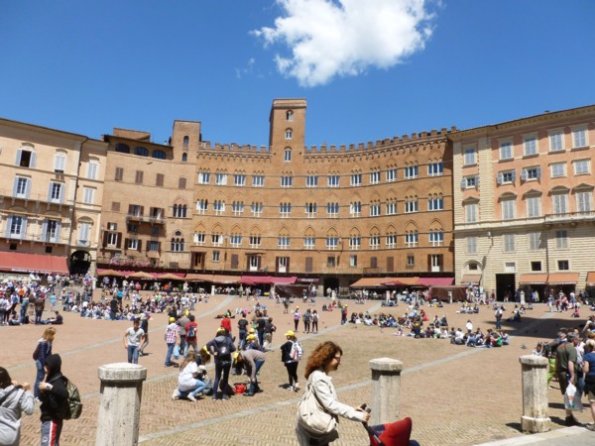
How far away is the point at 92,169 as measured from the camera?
5569 cm

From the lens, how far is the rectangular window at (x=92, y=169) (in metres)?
55.4

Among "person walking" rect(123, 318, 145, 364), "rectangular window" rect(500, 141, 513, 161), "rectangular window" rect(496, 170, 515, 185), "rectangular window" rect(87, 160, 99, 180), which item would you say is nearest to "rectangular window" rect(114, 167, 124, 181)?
"rectangular window" rect(87, 160, 99, 180)

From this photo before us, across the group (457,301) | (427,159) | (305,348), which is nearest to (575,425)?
(305,348)

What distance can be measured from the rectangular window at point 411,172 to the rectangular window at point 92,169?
35584mm

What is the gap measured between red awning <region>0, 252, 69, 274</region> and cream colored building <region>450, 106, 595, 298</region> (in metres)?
41.0

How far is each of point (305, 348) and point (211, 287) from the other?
3562 centimetres

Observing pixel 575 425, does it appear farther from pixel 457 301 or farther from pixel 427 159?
pixel 427 159

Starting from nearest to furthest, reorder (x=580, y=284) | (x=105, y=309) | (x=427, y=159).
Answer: (x=105, y=309), (x=580, y=284), (x=427, y=159)

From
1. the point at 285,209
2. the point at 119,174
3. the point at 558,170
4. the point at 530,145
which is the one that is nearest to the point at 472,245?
the point at 558,170

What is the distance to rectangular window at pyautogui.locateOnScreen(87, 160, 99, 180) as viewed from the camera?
55.4 m

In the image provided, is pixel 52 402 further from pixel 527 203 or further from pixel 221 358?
pixel 527 203

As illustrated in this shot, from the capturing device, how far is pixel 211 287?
182 feet

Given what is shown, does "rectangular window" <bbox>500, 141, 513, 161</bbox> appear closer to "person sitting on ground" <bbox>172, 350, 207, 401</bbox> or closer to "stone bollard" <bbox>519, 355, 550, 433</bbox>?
"stone bollard" <bbox>519, 355, 550, 433</bbox>

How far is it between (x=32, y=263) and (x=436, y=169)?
142 ft
